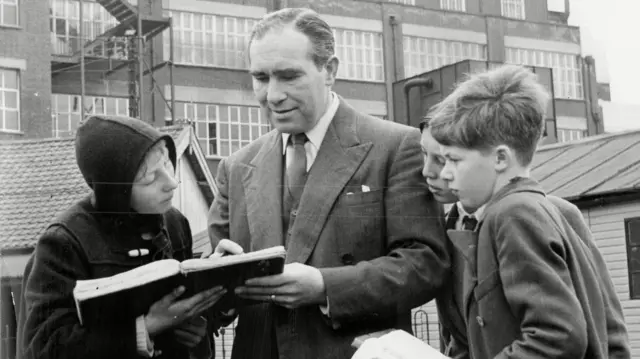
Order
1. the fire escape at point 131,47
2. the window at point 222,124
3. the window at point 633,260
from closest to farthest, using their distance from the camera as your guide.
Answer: the fire escape at point 131,47
the window at point 222,124
the window at point 633,260

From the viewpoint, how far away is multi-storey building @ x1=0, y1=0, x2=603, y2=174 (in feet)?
26.9

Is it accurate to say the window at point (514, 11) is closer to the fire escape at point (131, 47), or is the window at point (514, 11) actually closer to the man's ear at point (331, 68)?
the fire escape at point (131, 47)

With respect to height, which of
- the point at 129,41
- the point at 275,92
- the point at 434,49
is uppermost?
the point at 129,41

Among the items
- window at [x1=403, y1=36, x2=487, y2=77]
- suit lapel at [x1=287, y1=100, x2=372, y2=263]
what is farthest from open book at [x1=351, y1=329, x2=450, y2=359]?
window at [x1=403, y1=36, x2=487, y2=77]

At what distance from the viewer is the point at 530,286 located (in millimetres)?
1826

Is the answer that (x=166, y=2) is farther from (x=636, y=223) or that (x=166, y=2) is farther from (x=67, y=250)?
(x=67, y=250)

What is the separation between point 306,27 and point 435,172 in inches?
17.3

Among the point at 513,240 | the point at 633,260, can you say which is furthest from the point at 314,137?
the point at 633,260

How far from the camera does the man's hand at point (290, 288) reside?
222cm

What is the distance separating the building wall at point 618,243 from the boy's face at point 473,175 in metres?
9.36

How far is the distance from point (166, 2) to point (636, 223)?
5.21 meters

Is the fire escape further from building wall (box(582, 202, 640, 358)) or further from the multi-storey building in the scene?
building wall (box(582, 202, 640, 358))

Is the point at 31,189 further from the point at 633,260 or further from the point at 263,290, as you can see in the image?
the point at 633,260

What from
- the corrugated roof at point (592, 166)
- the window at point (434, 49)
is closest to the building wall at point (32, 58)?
the window at point (434, 49)
